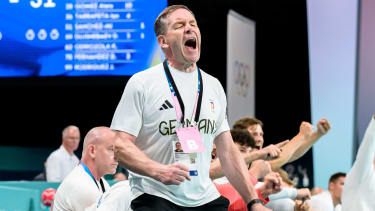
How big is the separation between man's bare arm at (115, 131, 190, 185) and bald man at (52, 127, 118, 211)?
1393 mm

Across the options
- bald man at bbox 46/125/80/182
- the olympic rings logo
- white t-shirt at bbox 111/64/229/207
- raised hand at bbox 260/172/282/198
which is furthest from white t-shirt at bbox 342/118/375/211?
bald man at bbox 46/125/80/182

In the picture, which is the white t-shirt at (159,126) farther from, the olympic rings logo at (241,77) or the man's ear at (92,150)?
the olympic rings logo at (241,77)

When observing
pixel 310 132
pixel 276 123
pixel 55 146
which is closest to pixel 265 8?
pixel 276 123

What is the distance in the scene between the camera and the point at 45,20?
8141 millimetres

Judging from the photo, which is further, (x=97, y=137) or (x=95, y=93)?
(x=95, y=93)

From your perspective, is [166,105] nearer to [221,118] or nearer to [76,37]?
[221,118]

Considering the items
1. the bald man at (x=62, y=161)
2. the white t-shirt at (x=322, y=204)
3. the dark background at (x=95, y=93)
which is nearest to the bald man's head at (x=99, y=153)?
the white t-shirt at (x=322, y=204)

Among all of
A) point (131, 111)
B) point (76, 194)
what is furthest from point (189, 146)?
point (76, 194)

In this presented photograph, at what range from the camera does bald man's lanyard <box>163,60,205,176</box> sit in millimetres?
2992

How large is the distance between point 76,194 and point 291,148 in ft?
5.09

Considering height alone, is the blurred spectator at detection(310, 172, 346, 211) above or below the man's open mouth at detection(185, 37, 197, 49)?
below

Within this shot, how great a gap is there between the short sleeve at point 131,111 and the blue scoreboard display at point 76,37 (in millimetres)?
4912

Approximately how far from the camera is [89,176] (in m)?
4.48

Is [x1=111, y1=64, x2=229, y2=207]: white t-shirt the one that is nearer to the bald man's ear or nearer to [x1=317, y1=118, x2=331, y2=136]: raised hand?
the bald man's ear
